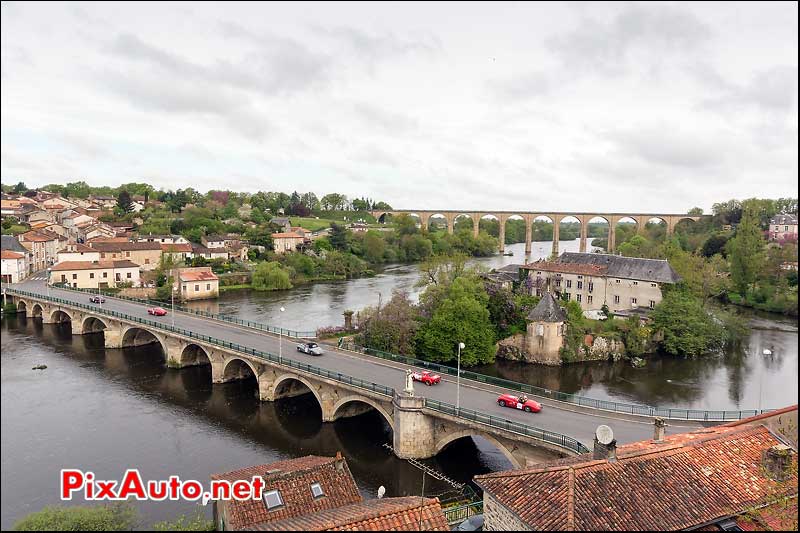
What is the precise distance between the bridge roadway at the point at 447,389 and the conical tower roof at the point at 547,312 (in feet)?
54.6

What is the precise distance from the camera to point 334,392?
35.1 metres

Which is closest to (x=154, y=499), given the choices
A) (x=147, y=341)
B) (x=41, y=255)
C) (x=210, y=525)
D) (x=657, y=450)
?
(x=210, y=525)

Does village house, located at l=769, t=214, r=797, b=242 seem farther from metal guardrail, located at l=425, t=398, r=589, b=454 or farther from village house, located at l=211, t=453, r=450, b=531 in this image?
village house, located at l=211, t=453, r=450, b=531

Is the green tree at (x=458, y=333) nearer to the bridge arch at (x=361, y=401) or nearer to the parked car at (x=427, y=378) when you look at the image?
the parked car at (x=427, y=378)

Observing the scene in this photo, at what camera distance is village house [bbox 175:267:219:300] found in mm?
79188

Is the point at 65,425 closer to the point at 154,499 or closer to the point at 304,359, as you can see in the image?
the point at 154,499

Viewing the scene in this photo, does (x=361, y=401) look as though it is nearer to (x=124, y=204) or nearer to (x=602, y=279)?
(x=602, y=279)

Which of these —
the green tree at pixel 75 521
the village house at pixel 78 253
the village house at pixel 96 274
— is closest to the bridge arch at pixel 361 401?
the green tree at pixel 75 521

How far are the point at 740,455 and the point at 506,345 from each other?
34.0 metres

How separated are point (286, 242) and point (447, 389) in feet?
282

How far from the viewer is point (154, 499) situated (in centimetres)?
2600

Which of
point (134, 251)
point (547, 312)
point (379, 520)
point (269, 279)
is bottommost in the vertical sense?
point (379, 520)

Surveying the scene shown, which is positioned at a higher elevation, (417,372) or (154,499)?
(417,372)

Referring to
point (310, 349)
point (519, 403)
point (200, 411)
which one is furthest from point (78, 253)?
point (519, 403)
